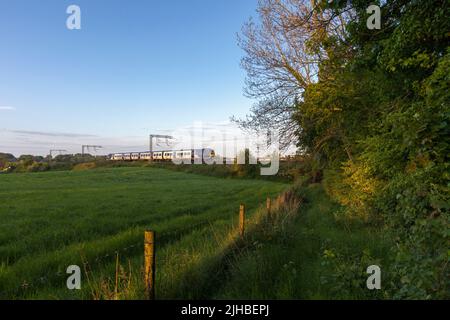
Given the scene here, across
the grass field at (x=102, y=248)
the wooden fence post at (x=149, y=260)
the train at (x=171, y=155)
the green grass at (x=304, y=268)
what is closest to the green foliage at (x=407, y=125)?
the green grass at (x=304, y=268)

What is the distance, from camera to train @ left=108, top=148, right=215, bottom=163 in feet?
227

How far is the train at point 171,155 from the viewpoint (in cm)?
6919

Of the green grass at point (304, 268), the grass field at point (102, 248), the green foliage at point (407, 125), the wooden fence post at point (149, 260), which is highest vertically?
the green foliage at point (407, 125)

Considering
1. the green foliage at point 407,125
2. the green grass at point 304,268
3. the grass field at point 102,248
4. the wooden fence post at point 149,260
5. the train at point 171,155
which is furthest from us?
the train at point 171,155

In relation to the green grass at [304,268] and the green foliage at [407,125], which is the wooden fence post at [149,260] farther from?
the green foliage at [407,125]

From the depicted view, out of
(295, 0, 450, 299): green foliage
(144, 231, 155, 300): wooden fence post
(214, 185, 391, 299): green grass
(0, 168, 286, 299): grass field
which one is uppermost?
(295, 0, 450, 299): green foliage

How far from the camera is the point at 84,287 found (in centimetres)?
462

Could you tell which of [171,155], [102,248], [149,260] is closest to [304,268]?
[149,260]

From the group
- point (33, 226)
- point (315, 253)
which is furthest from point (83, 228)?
point (315, 253)

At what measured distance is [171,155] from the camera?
76.2 m

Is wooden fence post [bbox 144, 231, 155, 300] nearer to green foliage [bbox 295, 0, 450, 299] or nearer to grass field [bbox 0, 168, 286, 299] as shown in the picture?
grass field [bbox 0, 168, 286, 299]

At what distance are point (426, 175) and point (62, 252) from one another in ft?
26.2

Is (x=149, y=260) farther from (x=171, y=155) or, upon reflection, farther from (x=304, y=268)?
(x=171, y=155)

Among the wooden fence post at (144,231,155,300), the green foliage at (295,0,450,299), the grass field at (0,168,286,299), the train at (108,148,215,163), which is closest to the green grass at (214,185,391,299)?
the green foliage at (295,0,450,299)
